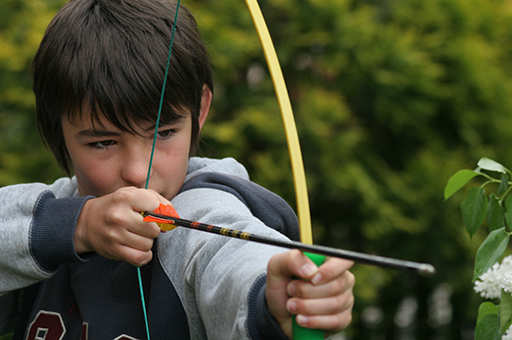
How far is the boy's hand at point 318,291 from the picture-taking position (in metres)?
Answer: 0.45

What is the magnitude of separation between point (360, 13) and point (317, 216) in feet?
2.73

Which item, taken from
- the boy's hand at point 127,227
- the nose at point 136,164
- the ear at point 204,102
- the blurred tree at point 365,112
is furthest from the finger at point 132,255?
the blurred tree at point 365,112

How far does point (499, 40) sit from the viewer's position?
95.8 inches

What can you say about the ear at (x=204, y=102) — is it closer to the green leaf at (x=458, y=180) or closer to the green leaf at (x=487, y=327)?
the green leaf at (x=458, y=180)

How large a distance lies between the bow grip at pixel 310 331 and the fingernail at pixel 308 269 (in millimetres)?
13

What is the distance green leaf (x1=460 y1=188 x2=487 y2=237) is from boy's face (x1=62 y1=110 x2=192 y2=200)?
0.42 meters

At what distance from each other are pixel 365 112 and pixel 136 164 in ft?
5.57

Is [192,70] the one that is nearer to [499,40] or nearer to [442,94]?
[442,94]

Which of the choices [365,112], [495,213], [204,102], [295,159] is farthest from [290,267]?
[365,112]

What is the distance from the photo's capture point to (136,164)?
2.47 ft

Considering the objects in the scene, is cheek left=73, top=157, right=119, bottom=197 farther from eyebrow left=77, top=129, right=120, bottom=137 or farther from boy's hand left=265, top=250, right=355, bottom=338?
boy's hand left=265, top=250, right=355, bottom=338

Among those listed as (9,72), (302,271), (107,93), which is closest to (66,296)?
(107,93)

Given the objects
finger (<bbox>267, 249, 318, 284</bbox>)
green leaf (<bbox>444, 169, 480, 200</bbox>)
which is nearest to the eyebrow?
finger (<bbox>267, 249, 318, 284</bbox>)

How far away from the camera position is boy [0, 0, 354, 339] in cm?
64
